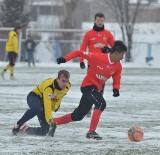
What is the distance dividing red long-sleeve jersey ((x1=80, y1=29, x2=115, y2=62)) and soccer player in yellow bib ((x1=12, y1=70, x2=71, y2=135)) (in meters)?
2.59

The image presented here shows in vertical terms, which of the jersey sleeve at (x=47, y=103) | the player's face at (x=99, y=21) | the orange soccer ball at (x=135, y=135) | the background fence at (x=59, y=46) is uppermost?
the player's face at (x=99, y=21)

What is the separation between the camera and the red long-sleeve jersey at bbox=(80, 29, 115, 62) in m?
13.5

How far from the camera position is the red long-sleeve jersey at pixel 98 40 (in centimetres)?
1355

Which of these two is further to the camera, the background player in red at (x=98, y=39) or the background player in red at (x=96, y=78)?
the background player in red at (x=98, y=39)

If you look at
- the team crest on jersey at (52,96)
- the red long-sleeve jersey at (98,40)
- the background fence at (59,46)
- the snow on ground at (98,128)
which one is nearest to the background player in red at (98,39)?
the red long-sleeve jersey at (98,40)

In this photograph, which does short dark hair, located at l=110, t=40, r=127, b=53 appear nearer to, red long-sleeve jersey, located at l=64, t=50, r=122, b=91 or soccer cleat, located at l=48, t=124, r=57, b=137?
red long-sleeve jersey, located at l=64, t=50, r=122, b=91

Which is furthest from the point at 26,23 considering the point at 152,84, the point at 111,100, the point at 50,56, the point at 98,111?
the point at 98,111

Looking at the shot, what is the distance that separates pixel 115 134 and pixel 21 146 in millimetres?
2051

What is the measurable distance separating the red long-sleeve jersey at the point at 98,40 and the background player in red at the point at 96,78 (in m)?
2.47

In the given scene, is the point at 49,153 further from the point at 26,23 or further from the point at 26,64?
the point at 26,23

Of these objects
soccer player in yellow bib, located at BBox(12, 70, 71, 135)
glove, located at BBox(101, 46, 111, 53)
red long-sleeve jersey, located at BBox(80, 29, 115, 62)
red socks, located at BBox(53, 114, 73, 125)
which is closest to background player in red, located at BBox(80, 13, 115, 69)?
red long-sleeve jersey, located at BBox(80, 29, 115, 62)

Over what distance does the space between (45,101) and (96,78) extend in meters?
0.91

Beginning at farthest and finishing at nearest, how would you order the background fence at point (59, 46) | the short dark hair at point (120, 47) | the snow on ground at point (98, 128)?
the background fence at point (59, 46) < the short dark hair at point (120, 47) < the snow on ground at point (98, 128)

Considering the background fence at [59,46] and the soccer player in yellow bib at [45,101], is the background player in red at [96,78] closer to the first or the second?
the soccer player in yellow bib at [45,101]
